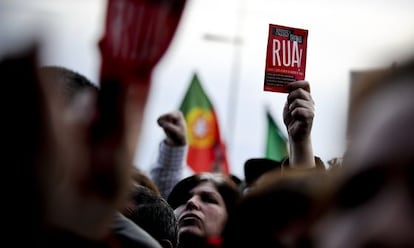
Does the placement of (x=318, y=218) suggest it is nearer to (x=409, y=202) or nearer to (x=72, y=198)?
(x=409, y=202)

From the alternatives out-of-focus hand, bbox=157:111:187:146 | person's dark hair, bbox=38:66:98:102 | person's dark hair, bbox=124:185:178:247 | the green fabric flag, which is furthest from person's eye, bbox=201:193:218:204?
the green fabric flag

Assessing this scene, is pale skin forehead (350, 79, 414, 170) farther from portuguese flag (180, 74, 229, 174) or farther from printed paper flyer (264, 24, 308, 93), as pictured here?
portuguese flag (180, 74, 229, 174)

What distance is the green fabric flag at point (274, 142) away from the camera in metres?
5.16

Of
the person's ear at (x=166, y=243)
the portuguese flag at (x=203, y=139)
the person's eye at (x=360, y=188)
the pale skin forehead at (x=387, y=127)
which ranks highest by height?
the pale skin forehead at (x=387, y=127)

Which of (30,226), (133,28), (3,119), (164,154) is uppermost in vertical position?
(133,28)

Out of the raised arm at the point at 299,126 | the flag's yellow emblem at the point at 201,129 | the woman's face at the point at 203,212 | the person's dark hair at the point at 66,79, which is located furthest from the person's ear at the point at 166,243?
the flag's yellow emblem at the point at 201,129

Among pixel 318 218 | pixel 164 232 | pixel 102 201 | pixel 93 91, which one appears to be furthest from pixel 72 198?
pixel 164 232

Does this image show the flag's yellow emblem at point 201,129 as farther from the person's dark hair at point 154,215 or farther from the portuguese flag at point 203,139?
the person's dark hair at point 154,215

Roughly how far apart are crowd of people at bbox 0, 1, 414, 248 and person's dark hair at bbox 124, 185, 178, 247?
0.85 metres

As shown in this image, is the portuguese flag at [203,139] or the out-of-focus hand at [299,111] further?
the portuguese flag at [203,139]

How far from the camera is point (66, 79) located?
1.04 metres

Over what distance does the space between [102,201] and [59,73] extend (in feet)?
0.95

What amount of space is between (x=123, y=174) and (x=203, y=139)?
483 cm

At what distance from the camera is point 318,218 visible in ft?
2.59
